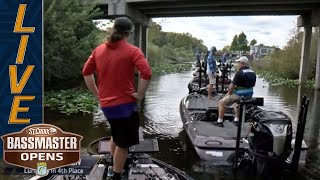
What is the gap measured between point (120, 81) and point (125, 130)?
549 mm

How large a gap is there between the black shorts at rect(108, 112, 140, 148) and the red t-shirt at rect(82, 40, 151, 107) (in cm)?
20

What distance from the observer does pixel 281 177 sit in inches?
241

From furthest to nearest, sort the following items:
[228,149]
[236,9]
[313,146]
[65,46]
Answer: [236,9] < [65,46] < [313,146] < [228,149]

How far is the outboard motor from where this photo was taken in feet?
18.2

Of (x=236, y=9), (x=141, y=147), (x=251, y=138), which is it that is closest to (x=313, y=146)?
(x=251, y=138)

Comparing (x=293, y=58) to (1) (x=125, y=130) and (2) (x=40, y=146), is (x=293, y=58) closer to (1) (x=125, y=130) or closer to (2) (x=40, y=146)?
(1) (x=125, y=130)

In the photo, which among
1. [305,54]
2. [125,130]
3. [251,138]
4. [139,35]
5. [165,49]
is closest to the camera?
[125,130]

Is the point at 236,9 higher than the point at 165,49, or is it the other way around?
the point at 236,9

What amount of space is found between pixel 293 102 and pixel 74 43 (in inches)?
374

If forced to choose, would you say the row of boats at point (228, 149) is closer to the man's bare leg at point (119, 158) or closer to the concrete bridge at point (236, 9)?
the man's bare leg at point (119, 158)

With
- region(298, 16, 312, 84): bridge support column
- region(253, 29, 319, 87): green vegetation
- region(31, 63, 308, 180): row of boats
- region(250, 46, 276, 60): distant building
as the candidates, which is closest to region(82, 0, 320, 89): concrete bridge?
region(298, 16, 312, 84): bridge support column

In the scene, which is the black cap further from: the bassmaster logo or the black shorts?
the bassmaster logo

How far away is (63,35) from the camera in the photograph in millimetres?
14773

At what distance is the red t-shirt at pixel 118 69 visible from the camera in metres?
4.11
